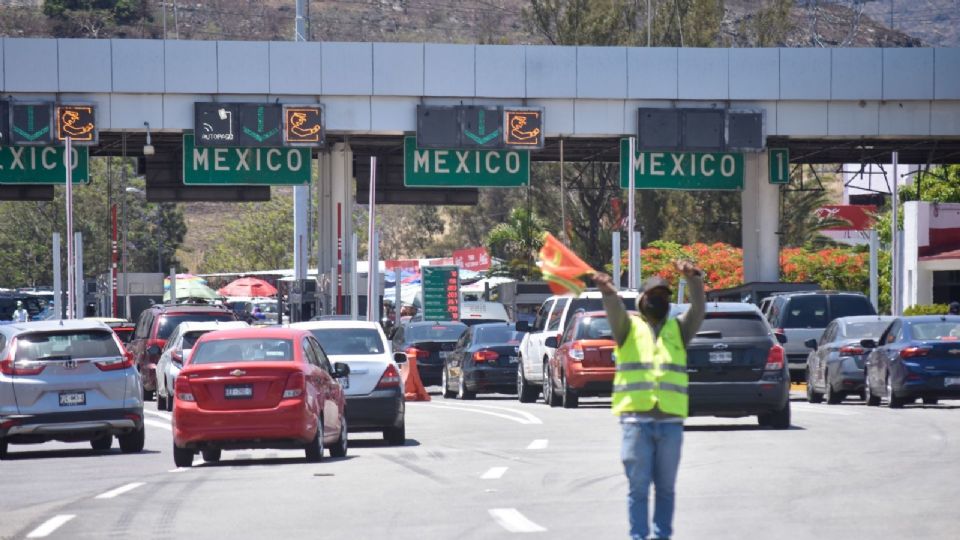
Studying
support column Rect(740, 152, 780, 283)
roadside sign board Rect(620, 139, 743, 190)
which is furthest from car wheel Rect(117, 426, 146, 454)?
support column Rect(740, 152, 780, 283)

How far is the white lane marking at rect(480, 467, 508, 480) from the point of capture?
53.9 ft

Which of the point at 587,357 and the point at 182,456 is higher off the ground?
the point at 587,357

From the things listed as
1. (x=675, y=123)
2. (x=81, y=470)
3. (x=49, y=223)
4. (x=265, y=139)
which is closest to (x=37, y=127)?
(x=265, y=139)

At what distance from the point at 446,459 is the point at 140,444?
460cm

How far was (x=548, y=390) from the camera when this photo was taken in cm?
3034

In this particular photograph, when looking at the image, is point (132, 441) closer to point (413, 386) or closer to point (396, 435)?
point (396, 435)

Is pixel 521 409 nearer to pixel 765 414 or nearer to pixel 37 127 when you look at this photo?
pixel 765 414

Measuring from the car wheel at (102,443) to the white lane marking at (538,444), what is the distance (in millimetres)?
5200

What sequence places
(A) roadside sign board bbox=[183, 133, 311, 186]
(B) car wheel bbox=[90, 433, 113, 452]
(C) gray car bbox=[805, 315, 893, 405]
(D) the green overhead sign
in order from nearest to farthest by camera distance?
(B) car wheel bbox=[90, 433, 113, 452], (C) gray car bbox=[805, 315, 893, 405], (D) the green overhead sign, (A) roadside sign board bbox=[183, 133, 311, 186]

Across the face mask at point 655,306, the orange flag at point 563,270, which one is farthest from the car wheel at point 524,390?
the orange flag at point 563,270

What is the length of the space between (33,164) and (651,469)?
1446 inches

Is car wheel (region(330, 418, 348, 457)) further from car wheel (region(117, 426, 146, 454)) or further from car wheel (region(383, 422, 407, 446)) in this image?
car wheel (region(117, 426, 146, 454))

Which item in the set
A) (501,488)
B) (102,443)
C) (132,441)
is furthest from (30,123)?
(501,488)

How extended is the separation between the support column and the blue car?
1832 cm
